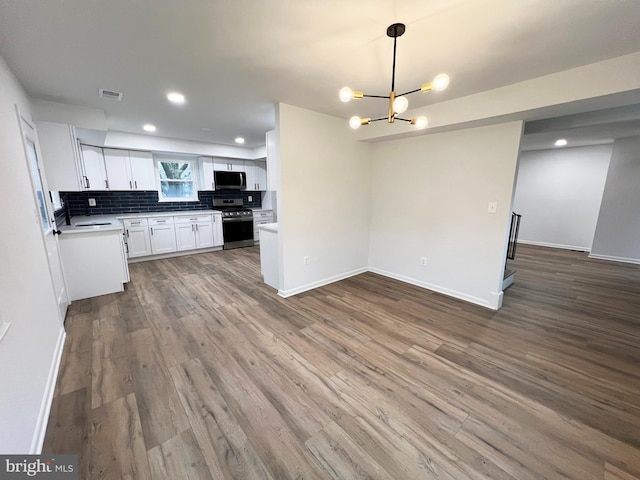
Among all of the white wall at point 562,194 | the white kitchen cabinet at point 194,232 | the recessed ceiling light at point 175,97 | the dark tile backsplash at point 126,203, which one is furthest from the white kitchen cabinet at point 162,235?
the white wall at point 562,194

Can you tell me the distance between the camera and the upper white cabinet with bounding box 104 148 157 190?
15.5 ft

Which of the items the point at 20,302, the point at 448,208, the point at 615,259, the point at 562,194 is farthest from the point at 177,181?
the point at 615,259

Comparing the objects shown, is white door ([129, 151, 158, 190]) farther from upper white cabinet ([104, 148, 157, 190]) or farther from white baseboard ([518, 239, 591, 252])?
white baseboard ([518, 239, 591, 252])

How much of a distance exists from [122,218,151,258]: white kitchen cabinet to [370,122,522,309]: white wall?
Answer: 14.6 ft

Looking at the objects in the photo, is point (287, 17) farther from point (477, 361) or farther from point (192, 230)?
point (192, 230)

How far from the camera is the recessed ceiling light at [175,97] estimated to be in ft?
8.98

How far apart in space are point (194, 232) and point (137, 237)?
40.8 inches

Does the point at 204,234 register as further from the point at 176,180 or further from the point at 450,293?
the point at 450,293

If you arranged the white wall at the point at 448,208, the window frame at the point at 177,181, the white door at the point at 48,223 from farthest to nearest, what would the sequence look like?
1. the window frame at the point at 177,181
2. the white wall at the point at 448,208
3. the white door at the point at 48,223

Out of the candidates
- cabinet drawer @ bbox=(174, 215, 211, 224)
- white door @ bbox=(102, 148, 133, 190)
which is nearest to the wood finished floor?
cabinet drawer @ bbox=(174, 215, 211, 224)

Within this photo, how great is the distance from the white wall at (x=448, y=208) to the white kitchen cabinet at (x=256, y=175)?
11.7 ft

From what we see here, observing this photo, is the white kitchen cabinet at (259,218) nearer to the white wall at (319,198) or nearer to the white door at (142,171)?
the white door at (142,171)

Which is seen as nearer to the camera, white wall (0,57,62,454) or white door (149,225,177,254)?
white wall (0,57,62,454)

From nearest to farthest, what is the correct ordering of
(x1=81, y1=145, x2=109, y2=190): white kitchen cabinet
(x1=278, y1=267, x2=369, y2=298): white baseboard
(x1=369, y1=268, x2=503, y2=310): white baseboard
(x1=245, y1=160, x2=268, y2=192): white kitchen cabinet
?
1. (x1=369, y1=268, x2=503, y2=310): white baseboard
2. (x1=278, y1=267, x2=369, y2=298): white baseboard
3. (x1=81, y1=145, x2=109, y2=190): white kitchen cabinet
4. (x1=245, y1=160, x2=268, y2=192): white kitchen cabinet
